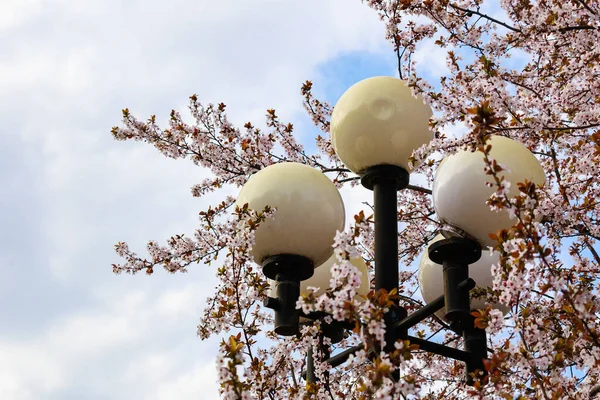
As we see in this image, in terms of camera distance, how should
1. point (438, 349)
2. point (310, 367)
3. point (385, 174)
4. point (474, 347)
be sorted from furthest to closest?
point (310, 367) < point (474, 347) < point (385, 174) < point (438, 349)

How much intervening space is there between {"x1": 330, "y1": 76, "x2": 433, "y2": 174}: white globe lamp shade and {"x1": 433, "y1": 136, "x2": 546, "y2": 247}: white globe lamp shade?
0.87 ft

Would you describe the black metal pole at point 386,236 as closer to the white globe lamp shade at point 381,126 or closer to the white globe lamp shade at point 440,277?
the white globe lamp shade at point 381,126

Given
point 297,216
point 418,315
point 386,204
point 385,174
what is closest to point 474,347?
point 418,315

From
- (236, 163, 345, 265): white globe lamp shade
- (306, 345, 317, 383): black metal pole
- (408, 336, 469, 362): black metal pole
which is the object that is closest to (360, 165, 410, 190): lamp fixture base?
(236, 163, 345, 265): white globe lamp shade

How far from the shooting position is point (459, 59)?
638 cm

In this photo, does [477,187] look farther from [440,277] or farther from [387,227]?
[440,277]

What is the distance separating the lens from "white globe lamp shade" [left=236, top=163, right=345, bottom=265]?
365 cm

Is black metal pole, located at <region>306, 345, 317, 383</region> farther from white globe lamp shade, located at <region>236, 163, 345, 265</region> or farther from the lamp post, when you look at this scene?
white globe lamp shade, located at <region>236, 163, 345, 265</region>

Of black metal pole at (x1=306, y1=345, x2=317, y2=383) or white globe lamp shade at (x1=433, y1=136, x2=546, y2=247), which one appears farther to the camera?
black metal pole at (x1=306, y1=345, x2=317, y2=383)

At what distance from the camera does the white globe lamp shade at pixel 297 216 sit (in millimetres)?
3652

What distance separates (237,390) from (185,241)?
14.9 feet

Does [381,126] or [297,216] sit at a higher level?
[381,126]

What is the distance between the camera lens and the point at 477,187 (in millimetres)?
3480

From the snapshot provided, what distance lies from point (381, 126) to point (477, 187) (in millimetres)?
665
